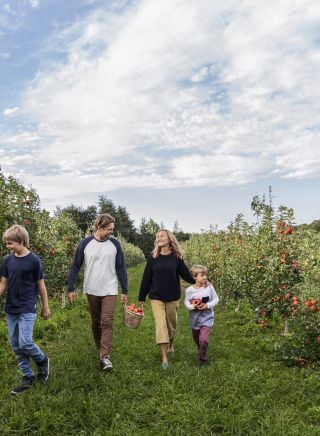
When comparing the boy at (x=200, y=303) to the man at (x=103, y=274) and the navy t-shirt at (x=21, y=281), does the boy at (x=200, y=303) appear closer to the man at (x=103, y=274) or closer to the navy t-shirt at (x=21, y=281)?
the man at (x=103, y=274)

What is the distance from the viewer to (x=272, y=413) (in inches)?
191

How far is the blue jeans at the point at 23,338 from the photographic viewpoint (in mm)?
5148

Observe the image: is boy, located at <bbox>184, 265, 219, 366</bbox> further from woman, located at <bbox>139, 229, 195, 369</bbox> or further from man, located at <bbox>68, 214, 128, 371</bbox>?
man, located at <bbox>68, 214, 128, 371</bbox>

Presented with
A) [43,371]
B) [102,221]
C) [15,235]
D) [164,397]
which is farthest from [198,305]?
[15,235]

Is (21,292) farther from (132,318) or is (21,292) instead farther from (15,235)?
(132,318)

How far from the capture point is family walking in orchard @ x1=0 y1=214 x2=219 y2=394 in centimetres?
518

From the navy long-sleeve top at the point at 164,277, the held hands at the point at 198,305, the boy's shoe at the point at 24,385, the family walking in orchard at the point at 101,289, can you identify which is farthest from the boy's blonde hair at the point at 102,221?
the boy's shoe at the point at 24,385

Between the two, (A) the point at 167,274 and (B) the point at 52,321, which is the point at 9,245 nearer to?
(A) the point at 167,274

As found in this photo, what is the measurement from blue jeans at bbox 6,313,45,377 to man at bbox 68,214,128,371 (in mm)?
990

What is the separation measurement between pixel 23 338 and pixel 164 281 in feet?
7.63

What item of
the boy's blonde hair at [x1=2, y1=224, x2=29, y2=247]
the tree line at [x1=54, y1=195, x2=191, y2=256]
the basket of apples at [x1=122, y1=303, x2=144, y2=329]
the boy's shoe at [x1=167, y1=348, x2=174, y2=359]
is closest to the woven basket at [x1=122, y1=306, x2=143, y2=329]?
the basket of apples at [x1=122, y1=303, x2=144, y2=329]

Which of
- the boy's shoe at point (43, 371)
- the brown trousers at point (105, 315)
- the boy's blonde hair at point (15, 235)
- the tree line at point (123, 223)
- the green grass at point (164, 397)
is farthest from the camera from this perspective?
the tree line at point (123, 223)

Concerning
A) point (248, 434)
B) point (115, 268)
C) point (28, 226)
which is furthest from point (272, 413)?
point (28, 226)

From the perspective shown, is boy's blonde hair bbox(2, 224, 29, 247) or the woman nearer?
boy's blonde hair bbox(2, 224, 29, 247)
